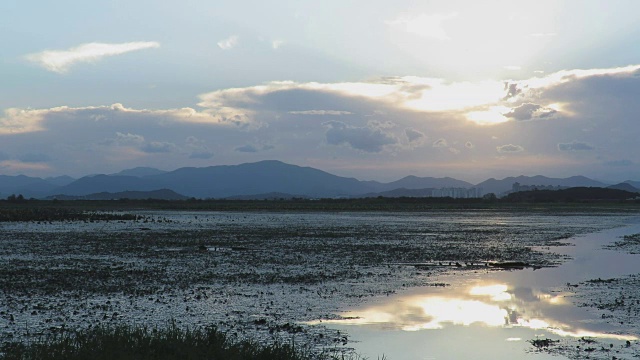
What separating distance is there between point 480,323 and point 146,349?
10.9 m

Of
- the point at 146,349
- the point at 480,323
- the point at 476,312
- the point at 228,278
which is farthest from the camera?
the point at 228,278

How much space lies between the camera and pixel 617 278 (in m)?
28.6

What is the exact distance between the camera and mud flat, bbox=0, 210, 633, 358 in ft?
58.8

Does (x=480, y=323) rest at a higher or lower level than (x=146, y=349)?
lower

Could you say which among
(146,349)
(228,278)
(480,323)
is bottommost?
(480,323)

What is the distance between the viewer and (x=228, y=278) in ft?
89.8

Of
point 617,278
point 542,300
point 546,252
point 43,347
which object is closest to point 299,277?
point 542,300

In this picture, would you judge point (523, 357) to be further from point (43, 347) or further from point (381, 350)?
point (43, 347)

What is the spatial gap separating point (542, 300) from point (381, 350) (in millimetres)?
9765

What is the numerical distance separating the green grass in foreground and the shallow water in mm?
3406

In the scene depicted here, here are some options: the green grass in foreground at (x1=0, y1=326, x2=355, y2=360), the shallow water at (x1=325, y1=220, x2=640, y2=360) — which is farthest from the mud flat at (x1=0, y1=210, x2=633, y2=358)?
the green grass in foreground at (x1=0, y1=326, x2=355, y2=360)

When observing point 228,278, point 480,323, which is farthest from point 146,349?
point 228,278

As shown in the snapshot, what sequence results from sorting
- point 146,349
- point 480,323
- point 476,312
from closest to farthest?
1. point 146,349
2. point 480,323
3. point 476,312

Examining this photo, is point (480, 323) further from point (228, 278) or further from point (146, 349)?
point (228, 278)
